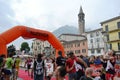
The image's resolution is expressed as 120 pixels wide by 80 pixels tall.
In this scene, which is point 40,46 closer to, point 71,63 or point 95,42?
point 95,42

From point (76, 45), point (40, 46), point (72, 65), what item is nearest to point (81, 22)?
point (76, 45)

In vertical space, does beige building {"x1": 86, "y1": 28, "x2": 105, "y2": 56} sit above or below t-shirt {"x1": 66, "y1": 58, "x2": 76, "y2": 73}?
above

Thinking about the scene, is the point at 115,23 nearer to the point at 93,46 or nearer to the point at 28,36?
the point at 93,46

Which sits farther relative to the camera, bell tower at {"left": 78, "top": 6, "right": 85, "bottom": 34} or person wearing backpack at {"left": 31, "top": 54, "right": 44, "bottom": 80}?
bell tower at {"left": 78, "top": 6, "right": 85, "bottom": 34}

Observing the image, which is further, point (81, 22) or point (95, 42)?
point (81, 22)

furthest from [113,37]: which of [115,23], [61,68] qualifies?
[61,68]

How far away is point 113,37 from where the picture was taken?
216ft

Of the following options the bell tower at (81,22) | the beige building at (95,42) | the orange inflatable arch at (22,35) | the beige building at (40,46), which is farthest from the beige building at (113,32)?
the beige building at (40,46)

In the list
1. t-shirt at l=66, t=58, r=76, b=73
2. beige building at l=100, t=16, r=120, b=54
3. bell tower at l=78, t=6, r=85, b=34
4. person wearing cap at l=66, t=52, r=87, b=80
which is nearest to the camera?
person wearing cap at l=66, t=52, r=87, b=80

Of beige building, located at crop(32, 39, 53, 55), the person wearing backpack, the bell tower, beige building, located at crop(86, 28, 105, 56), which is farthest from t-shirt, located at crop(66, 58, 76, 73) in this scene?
beige building, located at crop(32, 39, 53, 55)

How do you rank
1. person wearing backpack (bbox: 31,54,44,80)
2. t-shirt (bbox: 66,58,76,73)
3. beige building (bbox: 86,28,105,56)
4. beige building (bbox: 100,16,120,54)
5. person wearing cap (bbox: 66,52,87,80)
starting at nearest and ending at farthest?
person wearing cap (bbox: 66,52,87,80)
t-shirt (bbox: 66,58,76,73)
person wearing backpack (bbox: 31,54,44,80)
beige building (bbox: 100,16,120,54)
beige building (bbox: 86,28,105,56)

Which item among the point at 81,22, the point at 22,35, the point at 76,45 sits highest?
the point at 81,22

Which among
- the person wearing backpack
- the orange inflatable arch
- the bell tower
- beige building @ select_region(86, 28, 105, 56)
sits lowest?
the person wearing backpack

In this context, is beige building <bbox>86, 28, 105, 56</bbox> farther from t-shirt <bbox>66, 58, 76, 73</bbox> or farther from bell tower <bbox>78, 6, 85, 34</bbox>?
t-shirt <bbox>66, 58, 76, 73</bbox>
